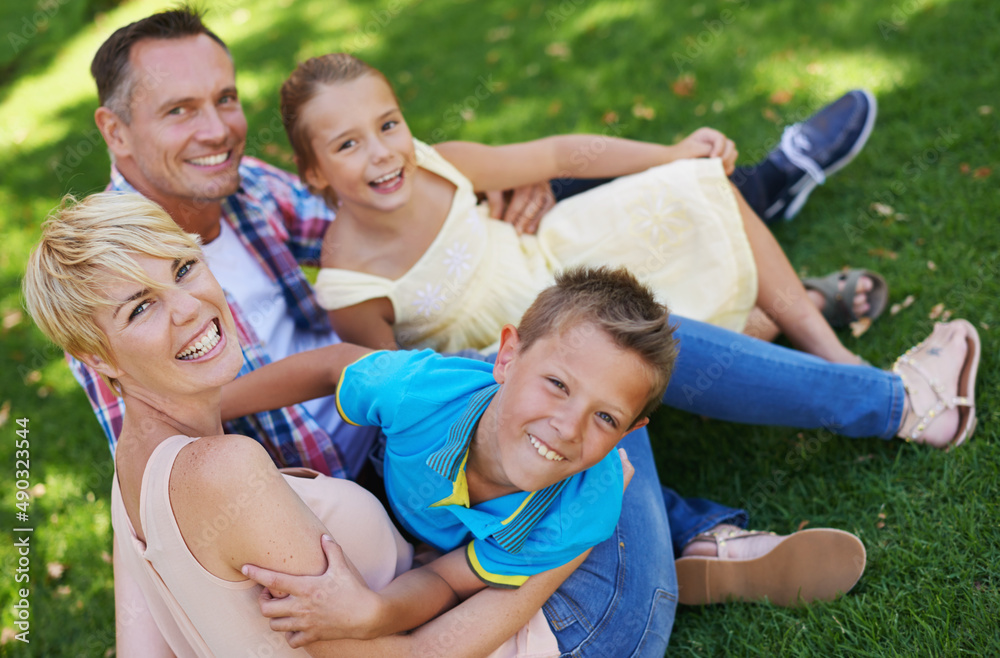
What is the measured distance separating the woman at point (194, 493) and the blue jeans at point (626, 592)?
0.09 metres

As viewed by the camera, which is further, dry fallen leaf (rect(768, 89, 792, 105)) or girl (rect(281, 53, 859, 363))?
dry fallen leaf (rect(768, 89, 792, 105))

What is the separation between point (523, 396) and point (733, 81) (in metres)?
3.88

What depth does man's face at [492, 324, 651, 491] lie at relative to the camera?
1.91 metres

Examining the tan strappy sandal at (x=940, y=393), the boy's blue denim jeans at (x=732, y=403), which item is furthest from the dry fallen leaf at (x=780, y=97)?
the boy's blue denim jeans at (x=732, y=403)

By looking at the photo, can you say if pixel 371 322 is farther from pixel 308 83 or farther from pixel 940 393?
pixel 940 393

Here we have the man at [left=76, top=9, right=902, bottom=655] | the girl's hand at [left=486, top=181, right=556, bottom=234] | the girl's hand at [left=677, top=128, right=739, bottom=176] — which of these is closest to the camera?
the man at [left=76, top=9, right=902, bottom=655]

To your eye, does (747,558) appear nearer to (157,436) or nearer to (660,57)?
(157,436)

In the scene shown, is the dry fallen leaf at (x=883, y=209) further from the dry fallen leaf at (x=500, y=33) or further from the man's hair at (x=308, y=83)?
the dry fallen leaf at (x=500, y=33)

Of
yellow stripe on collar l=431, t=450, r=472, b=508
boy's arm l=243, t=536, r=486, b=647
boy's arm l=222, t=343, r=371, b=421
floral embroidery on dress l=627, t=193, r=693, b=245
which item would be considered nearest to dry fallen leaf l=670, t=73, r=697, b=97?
floral embroidery on dress l=627, t=193, r=693, b=245

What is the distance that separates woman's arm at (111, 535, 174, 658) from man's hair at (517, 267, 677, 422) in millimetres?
1493

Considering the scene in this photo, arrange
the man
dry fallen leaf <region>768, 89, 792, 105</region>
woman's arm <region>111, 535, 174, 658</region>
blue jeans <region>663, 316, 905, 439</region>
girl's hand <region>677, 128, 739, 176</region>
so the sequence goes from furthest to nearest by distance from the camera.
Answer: dry fallen leaf <region>768, 89, 792, 105</region>
girl's hand <region>677, 128, 739, 176</region>
blue jeans <region>663, 316, 905, 439</region>
the man
woman's arm <region>111, 535, 174, 658</region>

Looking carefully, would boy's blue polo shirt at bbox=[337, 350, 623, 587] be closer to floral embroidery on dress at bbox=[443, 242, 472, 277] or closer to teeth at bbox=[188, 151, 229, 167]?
floral embroidery on dress at bbox=[443, 242, 472, 277]

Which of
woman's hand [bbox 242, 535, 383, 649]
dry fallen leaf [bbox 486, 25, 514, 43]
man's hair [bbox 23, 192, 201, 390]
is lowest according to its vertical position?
woman's hand [bbox 242, 535, 383, 649]

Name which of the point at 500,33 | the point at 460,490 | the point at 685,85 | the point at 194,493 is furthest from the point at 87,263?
the point at 500,33
